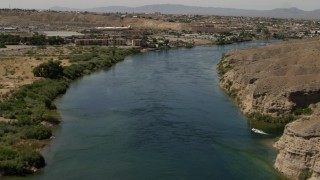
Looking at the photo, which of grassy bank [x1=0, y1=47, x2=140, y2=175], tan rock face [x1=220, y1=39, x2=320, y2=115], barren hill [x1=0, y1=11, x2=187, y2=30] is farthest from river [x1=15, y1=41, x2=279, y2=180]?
barren hill [x1=0, y1=11, x2=187, y2=30]

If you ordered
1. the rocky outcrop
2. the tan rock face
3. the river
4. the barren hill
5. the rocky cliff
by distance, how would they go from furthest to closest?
1. the barren hill
2. the tan rock face
3. the river
4. the rocky cliff
5. the rocky outcrop

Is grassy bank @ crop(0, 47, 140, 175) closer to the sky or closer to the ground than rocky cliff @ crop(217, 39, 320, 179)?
closer to the ground

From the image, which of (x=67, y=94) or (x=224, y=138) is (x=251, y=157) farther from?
(x=67, y=94)

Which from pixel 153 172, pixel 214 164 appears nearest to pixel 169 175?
pixel 153 172

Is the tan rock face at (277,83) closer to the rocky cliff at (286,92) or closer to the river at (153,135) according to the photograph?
the rocky cliff at (286,92)

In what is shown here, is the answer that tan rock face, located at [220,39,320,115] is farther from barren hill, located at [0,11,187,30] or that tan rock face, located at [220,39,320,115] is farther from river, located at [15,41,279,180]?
barren hill, located at [0,11,187,30]
